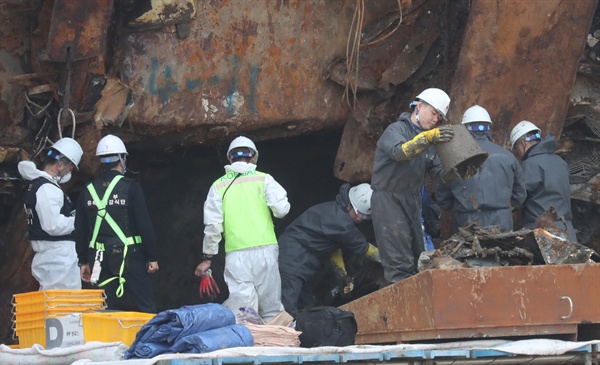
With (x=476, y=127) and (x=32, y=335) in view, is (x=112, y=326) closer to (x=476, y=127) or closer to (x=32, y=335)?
(x=32, y=335)

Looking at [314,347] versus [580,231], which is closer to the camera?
[314,347]

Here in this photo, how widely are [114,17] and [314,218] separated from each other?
219 cm

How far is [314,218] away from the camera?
33.7 ft

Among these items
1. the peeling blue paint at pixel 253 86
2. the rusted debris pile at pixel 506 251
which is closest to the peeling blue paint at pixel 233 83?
the peeling blue paint at pixel 253 86

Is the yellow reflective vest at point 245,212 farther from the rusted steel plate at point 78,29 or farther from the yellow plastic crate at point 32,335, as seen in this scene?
the yellow plastic crate at point 32,335

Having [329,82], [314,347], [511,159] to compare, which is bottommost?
[314,347]

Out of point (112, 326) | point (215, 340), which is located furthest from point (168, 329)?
point (112, 326)

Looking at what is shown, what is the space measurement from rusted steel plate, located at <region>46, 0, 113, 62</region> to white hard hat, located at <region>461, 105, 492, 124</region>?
2.77 meters

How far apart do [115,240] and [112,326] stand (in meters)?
1.61

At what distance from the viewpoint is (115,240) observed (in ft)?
30.2

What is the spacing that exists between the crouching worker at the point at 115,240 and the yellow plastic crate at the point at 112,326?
1.34m

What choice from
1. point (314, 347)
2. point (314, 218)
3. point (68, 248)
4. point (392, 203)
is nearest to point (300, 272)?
point (314, 218)

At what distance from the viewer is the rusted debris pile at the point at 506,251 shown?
7.67m

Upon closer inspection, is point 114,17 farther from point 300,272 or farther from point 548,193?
point 548,193
